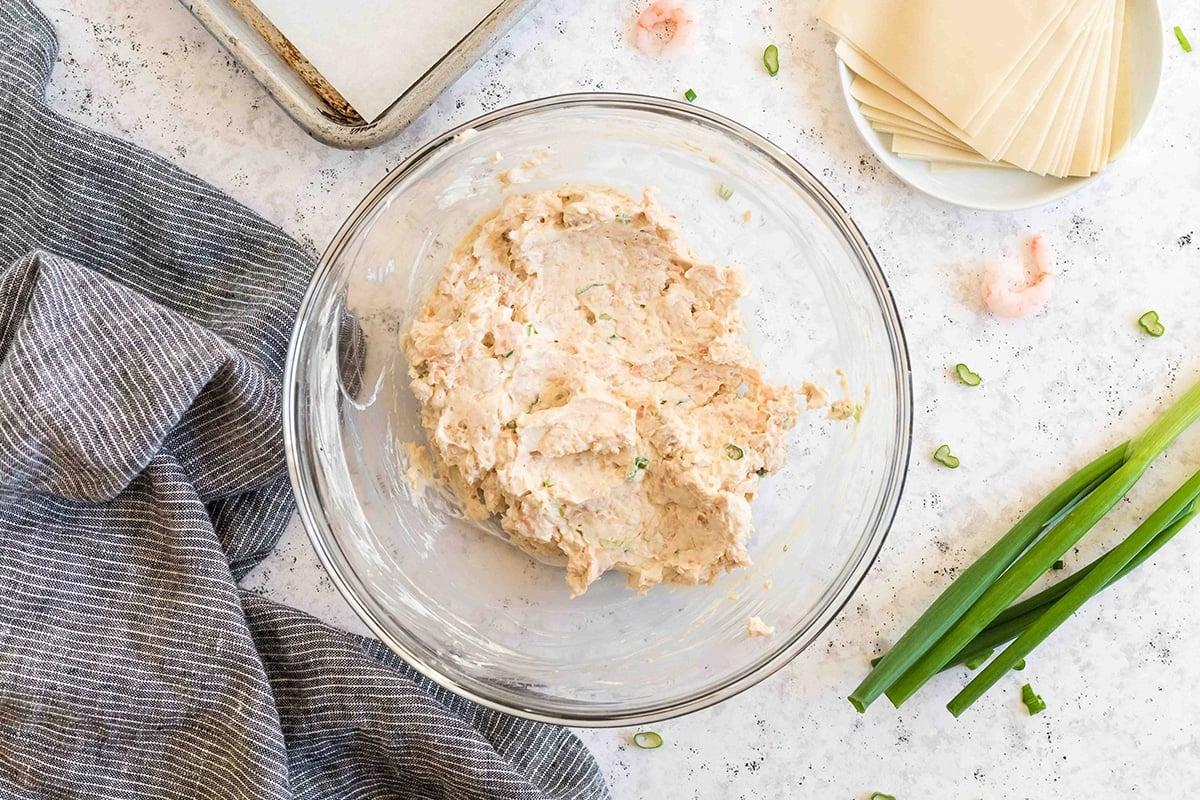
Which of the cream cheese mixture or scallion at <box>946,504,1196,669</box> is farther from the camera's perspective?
scallion at <box>946,504,1196,669</box>

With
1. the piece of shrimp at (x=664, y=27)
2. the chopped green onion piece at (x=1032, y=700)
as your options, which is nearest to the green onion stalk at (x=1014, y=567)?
the chopped green onion piece at (x=1032, y=700)

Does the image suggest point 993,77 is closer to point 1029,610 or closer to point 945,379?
point 945,379

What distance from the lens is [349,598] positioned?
4.82ft

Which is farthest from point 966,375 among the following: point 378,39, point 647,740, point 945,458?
point 378,39

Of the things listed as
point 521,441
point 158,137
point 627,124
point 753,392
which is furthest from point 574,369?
point 158,137

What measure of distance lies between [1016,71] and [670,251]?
0.65 m

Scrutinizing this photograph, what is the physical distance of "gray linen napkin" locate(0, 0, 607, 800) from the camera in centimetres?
147

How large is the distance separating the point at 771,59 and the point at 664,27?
0.60ft

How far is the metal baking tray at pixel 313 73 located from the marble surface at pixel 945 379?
0.32 feet

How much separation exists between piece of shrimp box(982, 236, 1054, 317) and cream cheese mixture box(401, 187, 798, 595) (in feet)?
1.44

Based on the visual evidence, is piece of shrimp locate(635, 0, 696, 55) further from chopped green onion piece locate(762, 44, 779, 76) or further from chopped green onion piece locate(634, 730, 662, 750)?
chopped green onion piece locate(634, 730, 662, 750)

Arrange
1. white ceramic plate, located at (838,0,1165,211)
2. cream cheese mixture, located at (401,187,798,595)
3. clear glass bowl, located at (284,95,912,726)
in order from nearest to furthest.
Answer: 1. cream cheese mixture, located at (401,187,798,595)
2. clear glass bowl, located at (284,95,912,726)
3. white ceramic plate, located at (838,0,1165,211)

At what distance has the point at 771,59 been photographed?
1688mm

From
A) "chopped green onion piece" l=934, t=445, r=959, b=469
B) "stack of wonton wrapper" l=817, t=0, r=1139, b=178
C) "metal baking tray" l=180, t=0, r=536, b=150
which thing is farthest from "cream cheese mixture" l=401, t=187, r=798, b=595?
"stack of wonton wrapper" l=817, t=0, r=1139, b=178
